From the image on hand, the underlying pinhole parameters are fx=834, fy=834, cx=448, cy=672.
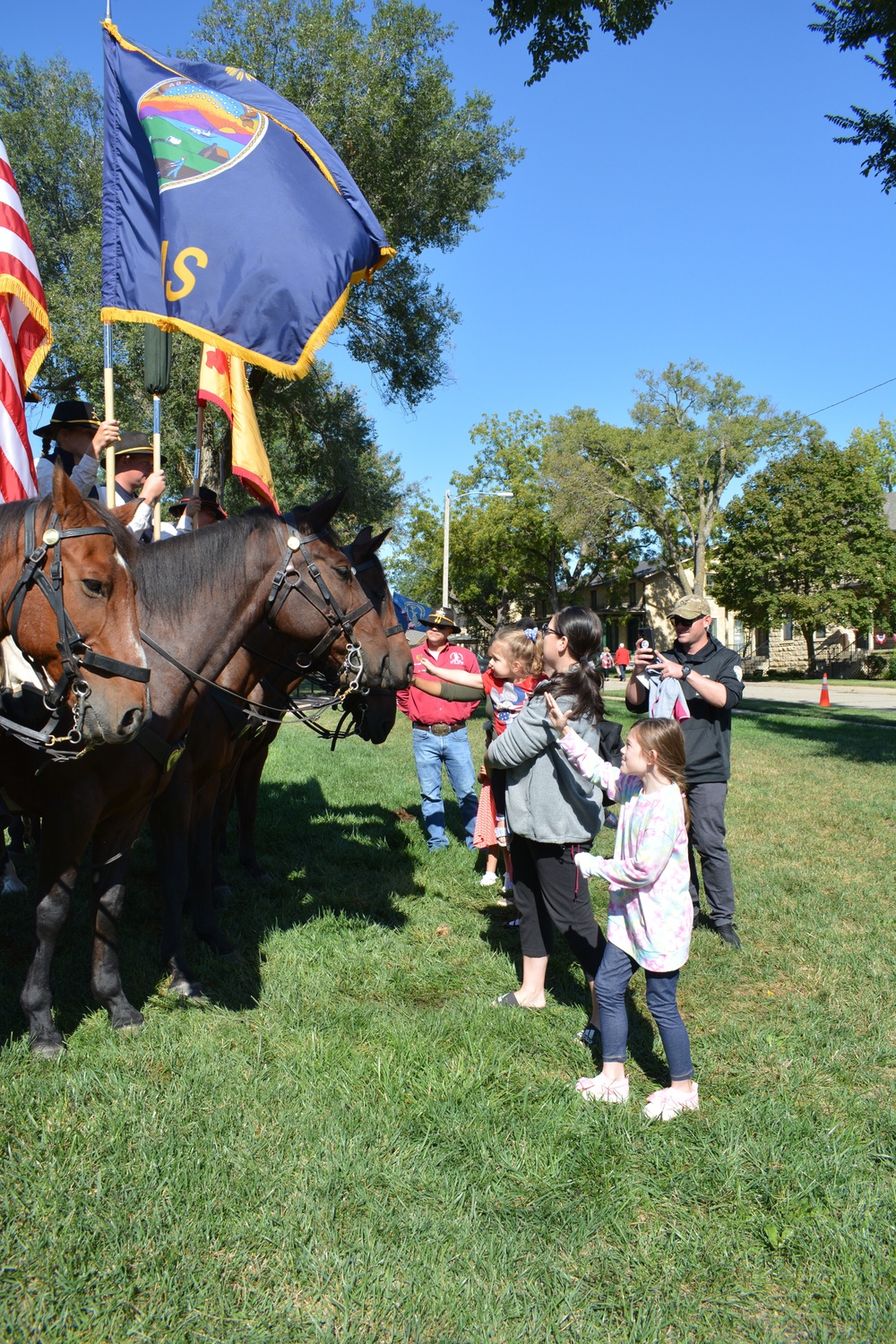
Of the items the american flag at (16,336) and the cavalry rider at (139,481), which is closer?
the american flag at (16,336)

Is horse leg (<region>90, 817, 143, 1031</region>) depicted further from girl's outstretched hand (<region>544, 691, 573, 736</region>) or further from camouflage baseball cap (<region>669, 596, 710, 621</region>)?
camouflage baseball cap (<region>669, 596, 710, 621</region>)

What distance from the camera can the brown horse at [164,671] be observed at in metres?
3.76

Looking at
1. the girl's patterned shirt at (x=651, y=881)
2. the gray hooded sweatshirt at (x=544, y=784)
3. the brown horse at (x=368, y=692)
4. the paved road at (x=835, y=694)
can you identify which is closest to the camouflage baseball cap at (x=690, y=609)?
the gray hooded sweatshirt at (x=544, y=784)

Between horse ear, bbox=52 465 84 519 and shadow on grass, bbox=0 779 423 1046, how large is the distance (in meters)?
2.46

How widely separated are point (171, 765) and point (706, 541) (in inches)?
1855

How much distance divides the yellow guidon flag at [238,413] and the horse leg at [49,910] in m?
2.40

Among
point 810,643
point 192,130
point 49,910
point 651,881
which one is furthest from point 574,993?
point 810,643

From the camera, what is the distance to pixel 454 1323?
7.95 feet

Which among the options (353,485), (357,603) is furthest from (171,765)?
(353,485)

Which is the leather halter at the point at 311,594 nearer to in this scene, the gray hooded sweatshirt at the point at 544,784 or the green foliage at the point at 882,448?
the gray hooded sweatshirt at the point at 544,784

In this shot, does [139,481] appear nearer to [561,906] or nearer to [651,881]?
[561,906]

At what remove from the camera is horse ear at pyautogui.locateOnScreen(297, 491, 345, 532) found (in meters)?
4.48

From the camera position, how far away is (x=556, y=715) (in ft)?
13.1

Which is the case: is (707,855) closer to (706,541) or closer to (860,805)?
(860,805)
